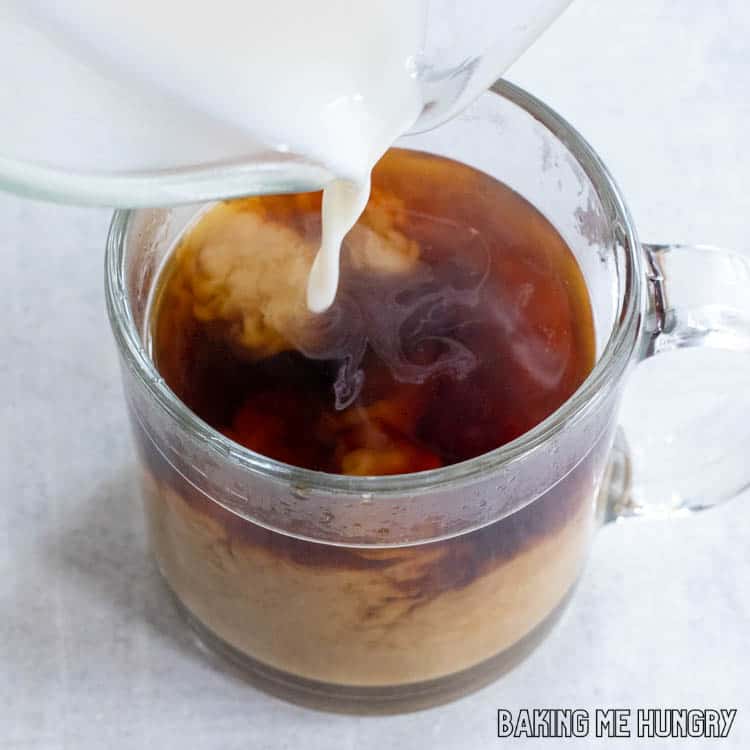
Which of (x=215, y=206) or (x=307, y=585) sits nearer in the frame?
(x=307, y=585)

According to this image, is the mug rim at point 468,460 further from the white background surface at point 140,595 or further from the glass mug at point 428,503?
the white background surface at point 140,595

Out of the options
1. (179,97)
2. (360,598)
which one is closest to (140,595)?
(360,598)

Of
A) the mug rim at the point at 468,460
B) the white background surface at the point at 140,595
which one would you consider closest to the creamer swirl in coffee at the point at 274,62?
the mug rim at the point at 468,460

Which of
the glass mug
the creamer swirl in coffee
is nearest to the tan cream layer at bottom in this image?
the glass mug

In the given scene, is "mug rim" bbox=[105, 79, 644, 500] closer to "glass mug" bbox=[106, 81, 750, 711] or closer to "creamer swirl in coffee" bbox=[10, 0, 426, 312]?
"glass mug" bbox=[106, 81, 750, 711]

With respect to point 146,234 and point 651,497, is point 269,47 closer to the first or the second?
point 146,234

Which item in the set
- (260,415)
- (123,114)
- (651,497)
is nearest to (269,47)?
(123,114)

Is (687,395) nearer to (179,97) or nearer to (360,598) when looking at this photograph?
(360,598)
